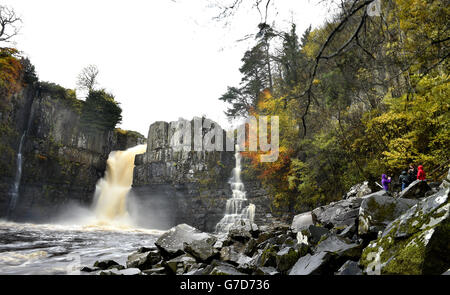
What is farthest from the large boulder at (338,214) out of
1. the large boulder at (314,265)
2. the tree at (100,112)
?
the tree at (100,112)

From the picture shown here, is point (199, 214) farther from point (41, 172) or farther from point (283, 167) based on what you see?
point (41, 172)

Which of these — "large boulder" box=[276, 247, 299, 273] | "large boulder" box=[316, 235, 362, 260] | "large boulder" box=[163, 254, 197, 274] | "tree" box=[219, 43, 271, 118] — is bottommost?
"large boulder" box=[163, 254, 197, 274]

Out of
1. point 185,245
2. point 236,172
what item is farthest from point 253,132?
point 185,245

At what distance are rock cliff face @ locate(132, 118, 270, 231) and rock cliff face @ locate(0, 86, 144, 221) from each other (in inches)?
231

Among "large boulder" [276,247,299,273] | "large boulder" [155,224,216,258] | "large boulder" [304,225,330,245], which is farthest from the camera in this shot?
"large boulder" [155,224,216,258]

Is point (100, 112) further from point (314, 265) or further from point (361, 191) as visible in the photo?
point (314, 265)

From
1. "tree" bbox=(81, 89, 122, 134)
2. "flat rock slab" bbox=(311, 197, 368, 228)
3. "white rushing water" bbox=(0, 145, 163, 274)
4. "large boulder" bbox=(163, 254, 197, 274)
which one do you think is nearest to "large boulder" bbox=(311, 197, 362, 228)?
"flat rock slab" bbox=(311, 197, 368, 228)

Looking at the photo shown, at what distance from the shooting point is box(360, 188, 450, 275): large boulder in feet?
7.06

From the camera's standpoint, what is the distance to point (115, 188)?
27703 millimetres

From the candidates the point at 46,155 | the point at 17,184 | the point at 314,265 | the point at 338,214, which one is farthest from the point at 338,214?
the point at 17,184

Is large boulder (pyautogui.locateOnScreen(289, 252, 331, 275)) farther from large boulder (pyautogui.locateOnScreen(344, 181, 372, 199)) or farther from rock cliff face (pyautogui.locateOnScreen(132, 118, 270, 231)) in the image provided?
rock cliff face (pyautogui.locateOnScreen(132, 118, 270, 231))

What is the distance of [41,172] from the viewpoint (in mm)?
23234

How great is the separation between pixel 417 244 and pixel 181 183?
→ 24200 mm

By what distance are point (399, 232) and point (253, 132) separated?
21.0m
